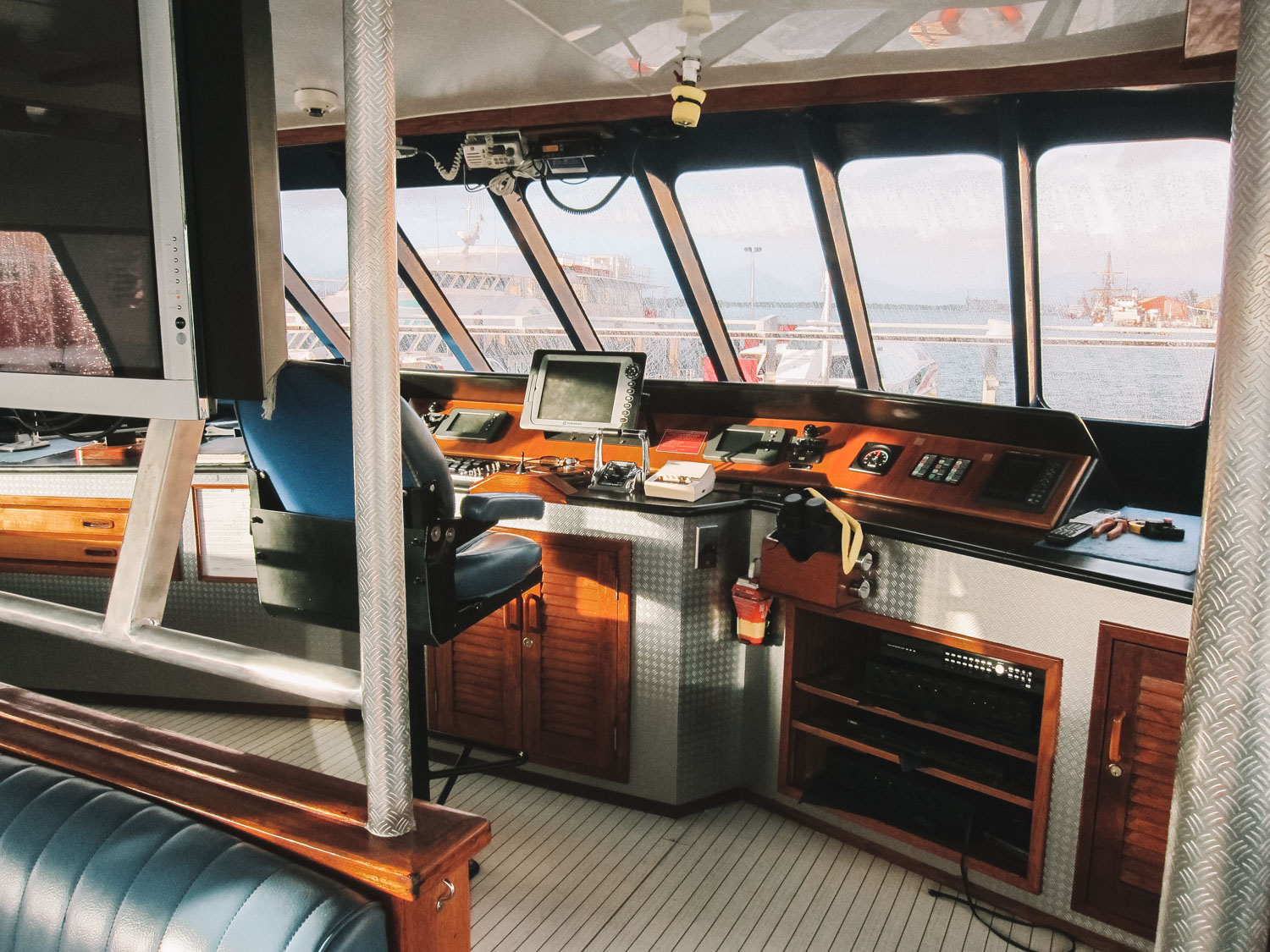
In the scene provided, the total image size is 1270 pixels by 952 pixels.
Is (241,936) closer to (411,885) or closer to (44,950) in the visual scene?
(411,885)

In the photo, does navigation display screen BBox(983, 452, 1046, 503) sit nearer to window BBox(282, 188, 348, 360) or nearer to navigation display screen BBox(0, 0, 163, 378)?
navigation display screen BBox(0, 0, 163, 378)

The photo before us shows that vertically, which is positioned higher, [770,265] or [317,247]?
[317,247]

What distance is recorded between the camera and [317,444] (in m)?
2.02


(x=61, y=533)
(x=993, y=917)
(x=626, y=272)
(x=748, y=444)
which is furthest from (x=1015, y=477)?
(x=61, y=533)

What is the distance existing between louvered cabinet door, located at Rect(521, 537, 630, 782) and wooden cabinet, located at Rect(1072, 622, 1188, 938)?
4.67ft

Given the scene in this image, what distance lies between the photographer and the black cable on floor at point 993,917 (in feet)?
7.64

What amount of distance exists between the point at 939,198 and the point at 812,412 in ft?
3.21

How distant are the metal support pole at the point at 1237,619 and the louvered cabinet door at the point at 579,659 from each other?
7.55 ft

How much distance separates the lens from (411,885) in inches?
39.2

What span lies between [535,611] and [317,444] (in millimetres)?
1246

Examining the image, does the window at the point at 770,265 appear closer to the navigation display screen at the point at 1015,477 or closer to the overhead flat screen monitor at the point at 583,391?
the overhead flat screen monitor at the point at 583,391

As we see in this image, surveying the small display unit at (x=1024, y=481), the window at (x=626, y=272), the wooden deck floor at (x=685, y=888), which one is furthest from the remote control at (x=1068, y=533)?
the window at (x=626, y=272)

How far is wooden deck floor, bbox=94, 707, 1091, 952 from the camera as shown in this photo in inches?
92.4

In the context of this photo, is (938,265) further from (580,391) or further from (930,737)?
(930,737)
